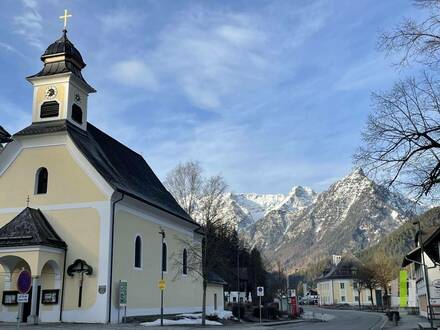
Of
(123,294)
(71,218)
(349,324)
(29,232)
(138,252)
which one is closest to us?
(29,232)

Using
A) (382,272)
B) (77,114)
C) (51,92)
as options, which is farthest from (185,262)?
(382,272)

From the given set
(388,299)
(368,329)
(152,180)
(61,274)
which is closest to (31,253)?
(61,274)

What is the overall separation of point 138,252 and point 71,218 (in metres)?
5.86

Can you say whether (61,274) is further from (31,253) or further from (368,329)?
(368,329)

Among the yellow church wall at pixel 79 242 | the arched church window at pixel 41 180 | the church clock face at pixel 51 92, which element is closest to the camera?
the yellow church wall at pixel 79 242

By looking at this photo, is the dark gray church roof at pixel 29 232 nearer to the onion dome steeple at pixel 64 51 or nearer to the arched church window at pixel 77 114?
the arched church window at pixel 77 114

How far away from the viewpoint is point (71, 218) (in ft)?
111

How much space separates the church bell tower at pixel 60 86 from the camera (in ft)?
120

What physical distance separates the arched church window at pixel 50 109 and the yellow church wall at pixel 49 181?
253cm

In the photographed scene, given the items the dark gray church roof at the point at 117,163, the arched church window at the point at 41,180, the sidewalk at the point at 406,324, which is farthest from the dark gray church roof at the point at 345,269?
the arched church window at the point at 41,180

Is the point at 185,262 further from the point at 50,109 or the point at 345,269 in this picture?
the point at 345,269

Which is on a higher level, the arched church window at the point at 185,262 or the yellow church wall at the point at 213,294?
the arched church window at the point at 185,262

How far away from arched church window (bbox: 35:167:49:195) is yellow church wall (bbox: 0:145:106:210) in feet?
0.75

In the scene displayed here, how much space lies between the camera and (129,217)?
36.1 metres
